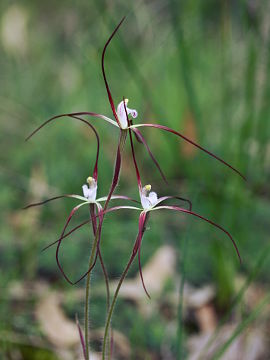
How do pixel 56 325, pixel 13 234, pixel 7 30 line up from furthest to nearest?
pixel 7 30, pixel 13 234, pixel 56 325

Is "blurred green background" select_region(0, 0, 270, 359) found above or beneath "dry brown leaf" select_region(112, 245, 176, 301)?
above

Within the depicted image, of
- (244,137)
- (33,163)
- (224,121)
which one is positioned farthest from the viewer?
(33,163)

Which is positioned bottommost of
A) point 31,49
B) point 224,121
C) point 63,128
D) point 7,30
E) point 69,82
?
point 224,121

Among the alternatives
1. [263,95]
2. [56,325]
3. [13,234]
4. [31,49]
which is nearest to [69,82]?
[31,49]

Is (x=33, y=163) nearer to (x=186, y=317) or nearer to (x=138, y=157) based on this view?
(x=138, y=157)

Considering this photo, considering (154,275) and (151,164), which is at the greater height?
(151,164)

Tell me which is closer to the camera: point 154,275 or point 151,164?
point 154,275

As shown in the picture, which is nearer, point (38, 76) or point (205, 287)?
point (205, 287)

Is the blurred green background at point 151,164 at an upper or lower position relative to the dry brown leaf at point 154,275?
upper
